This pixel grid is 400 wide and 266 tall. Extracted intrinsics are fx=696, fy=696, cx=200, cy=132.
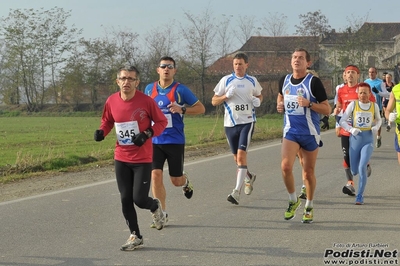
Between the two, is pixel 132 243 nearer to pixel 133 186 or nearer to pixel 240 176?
pixel 133 186

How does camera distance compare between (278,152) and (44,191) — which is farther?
(278,152)

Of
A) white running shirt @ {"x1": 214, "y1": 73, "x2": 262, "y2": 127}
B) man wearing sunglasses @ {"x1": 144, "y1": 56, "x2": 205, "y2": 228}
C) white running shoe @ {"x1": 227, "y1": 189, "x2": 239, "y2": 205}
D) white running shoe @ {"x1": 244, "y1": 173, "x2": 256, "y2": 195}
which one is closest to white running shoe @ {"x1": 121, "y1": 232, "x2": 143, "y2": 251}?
man wearing sunglasses @ {"x1": 144, "y1": 56, "x2": 205, "y2": 228}

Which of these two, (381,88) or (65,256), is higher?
(381,88)

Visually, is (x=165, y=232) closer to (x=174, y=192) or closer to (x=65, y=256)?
(x=65, y=256)

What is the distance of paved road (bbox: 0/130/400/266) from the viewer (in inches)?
264

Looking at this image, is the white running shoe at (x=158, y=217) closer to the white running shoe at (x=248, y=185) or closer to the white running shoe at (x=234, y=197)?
the white running shoe at (x=234, y=197)

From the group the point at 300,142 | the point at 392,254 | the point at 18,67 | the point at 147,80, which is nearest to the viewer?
the point at 392,254

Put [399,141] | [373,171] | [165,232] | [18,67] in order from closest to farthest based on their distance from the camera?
[165,232] < [399,141] < [373,171] < [18,67]

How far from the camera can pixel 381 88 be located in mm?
17188

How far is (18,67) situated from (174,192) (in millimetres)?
64982

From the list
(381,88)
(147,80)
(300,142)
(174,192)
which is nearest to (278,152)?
(381,88)

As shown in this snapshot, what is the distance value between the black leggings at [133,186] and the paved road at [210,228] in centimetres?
36

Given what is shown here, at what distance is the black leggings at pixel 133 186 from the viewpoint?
7.08 metres

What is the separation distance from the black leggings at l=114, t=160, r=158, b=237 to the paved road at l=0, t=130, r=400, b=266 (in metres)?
0.36
